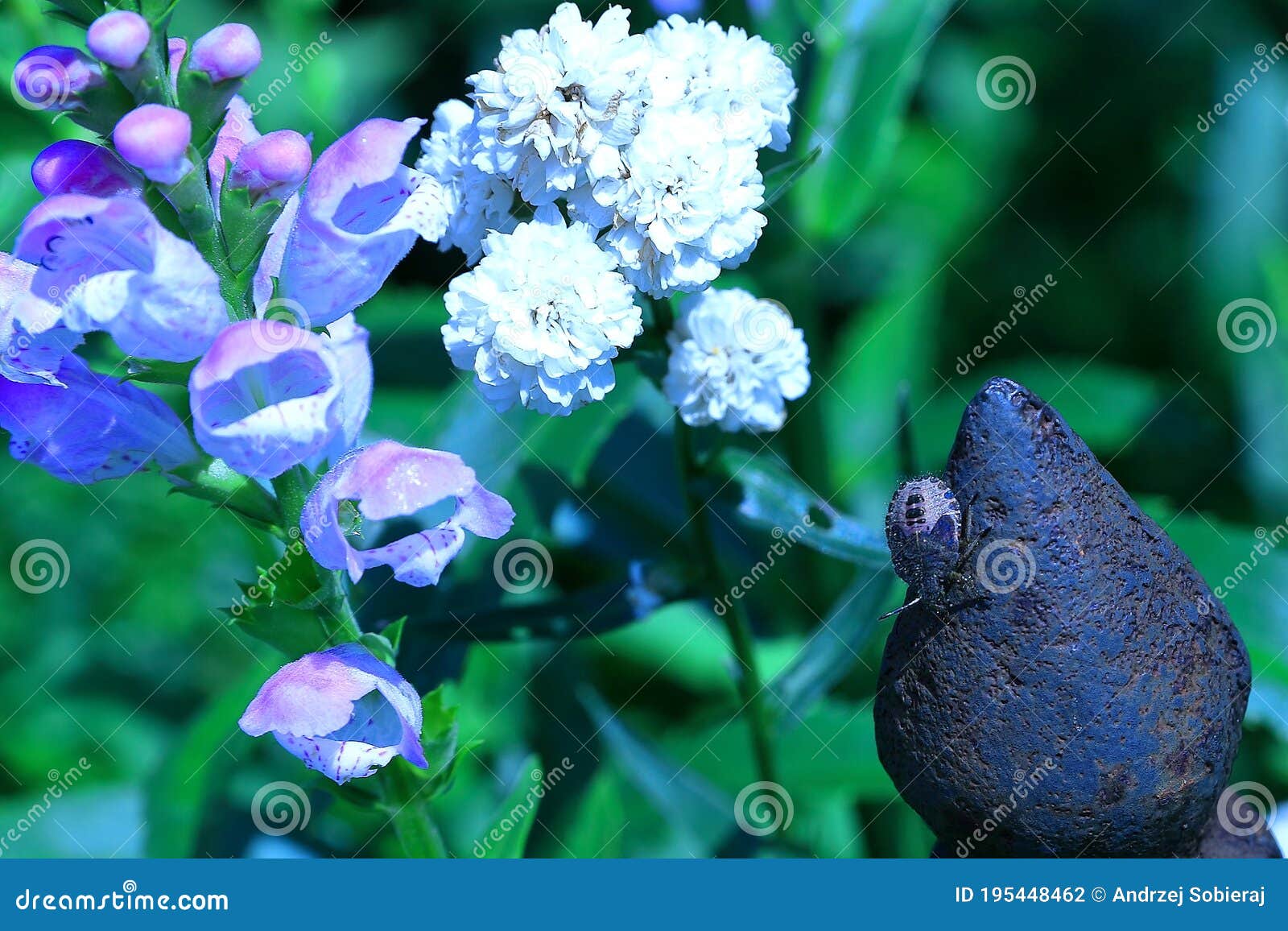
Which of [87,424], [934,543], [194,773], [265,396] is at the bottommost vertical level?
[194,773]

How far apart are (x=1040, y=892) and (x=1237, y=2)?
1718 mm

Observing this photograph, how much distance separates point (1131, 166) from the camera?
202 cm

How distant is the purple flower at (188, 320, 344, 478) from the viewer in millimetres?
679

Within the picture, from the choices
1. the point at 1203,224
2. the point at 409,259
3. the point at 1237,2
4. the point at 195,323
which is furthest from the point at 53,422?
the point at 1237,2

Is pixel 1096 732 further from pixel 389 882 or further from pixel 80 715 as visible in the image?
pixel 80 715

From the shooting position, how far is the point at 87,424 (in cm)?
78

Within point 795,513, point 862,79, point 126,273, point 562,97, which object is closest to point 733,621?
point 795,513

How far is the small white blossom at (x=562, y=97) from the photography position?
809 mm

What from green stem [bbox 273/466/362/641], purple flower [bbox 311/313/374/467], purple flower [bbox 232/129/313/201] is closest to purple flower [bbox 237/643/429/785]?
green stem [bbox 273/466/362/641]

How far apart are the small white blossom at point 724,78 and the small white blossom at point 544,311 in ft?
0.42

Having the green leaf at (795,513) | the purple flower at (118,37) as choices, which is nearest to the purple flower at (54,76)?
the purple flower at (118,37)

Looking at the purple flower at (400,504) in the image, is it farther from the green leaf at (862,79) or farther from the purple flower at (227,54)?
the green leaf at (862,79)

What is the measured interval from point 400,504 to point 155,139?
0.82 feet

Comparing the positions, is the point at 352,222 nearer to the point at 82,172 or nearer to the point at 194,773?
the point at 82,172
